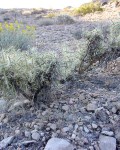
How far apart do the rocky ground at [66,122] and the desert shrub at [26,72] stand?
1.01 ft

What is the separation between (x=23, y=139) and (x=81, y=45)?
2459mm

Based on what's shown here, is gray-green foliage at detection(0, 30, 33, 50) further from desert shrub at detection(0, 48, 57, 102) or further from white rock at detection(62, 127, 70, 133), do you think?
white rock at detection(62, 127, 70, 133)

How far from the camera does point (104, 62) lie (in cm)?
614

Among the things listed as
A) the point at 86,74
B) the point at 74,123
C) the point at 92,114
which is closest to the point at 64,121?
the point at 74,123

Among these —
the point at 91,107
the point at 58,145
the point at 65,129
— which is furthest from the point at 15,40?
the point at 58,145

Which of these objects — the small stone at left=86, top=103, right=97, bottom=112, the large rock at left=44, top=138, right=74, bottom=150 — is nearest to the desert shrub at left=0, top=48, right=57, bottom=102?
the small stone at left=86, top=103, right=97, bottom=112

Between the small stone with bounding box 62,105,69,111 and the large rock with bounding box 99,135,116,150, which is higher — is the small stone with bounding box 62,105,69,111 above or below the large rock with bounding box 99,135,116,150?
above

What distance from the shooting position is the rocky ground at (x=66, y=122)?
3830 millimetres

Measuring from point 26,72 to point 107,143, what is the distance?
1439mm

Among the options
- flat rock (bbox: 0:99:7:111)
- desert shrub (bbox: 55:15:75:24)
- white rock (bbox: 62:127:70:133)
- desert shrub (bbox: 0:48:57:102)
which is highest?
desert shrub (bbox: 0:48:57:102)

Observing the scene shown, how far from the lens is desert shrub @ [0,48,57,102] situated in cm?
422

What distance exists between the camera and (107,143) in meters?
3.82

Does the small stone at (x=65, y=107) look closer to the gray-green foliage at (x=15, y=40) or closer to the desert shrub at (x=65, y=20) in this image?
the gray-green foliage at (x=15, y=40)

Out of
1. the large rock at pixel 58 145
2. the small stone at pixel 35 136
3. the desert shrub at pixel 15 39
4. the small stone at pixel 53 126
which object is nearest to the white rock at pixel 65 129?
the small stone at pixel 53 126
